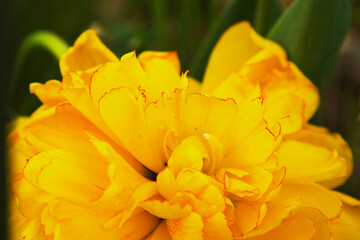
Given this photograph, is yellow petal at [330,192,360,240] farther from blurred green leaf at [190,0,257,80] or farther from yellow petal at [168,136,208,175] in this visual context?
blurred green leaf at [190,0,257,80]

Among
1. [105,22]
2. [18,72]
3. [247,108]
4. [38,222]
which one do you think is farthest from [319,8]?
[105,22]

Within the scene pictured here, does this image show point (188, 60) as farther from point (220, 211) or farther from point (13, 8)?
point (220, 211)

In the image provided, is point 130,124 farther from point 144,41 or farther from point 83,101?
point 144,41

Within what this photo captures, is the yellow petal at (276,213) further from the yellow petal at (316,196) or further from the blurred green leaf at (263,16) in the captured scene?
the blurred green leaf at (263,16)

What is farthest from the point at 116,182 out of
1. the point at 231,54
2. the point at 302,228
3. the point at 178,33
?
the point at 178,33

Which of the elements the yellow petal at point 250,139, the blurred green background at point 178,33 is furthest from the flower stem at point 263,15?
the yellow petal at point 250,139

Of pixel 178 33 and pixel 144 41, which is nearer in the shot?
pixel 144 41
